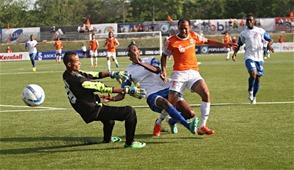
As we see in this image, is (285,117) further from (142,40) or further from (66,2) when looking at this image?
(66,2)

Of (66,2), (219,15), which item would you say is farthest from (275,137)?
(66,2)

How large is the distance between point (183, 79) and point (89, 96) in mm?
1997

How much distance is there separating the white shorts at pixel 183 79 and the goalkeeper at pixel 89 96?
126 cm

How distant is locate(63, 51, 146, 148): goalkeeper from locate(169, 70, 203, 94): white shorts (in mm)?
1259

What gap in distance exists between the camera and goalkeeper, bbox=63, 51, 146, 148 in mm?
7816

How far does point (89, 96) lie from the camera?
8086mm

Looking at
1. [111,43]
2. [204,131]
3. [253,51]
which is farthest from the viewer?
[111,43]

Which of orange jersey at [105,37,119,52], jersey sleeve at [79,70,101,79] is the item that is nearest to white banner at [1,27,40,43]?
orange jersey at [105,37,119,52]

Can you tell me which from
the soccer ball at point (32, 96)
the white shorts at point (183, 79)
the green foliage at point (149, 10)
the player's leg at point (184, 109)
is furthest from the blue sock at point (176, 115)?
the green foliage at point (149, 10)

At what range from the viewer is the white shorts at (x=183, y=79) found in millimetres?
9274

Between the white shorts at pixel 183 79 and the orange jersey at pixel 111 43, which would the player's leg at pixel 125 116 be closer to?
the white shorts at pixel 183 79

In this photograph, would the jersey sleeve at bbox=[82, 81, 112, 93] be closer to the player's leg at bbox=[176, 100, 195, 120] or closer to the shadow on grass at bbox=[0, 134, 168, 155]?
the shadow on grass at bbox=[0, 134, 168, 155]

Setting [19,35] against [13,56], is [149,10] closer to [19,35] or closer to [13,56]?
[19,35]

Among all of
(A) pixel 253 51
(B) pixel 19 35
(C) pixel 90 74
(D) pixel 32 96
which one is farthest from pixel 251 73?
(B) pixel 19 35
